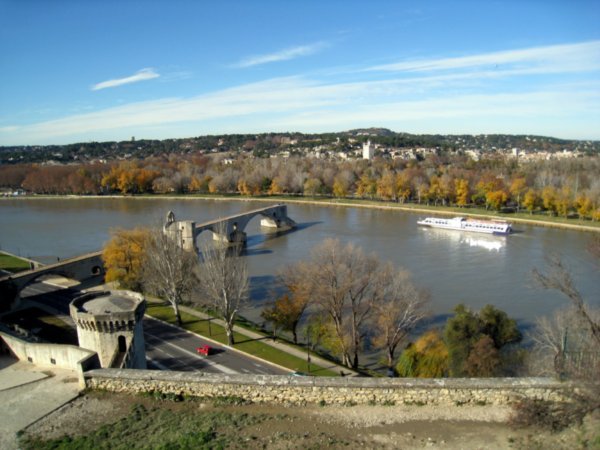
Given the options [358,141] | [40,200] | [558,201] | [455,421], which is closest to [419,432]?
[455,421]

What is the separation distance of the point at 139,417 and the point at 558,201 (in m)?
45.7

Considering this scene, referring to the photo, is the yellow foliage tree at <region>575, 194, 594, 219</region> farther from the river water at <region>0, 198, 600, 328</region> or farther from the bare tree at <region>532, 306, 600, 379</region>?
the bare tree at <region>532, 306, 600, 379</region>

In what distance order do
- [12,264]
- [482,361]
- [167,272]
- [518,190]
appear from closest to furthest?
1. [482,361]
2. [167,272]
3. [12,264]
4. [518,190]

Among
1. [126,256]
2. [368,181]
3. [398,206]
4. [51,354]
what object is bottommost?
[398,206]

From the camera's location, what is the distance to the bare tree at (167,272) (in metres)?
19.3

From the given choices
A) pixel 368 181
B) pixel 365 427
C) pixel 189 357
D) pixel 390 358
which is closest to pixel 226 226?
pixel 189 357

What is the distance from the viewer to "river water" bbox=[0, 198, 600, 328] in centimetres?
2241

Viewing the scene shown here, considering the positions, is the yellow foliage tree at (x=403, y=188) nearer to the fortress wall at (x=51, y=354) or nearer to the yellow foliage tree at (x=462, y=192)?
the yellow foliage tree at (x=462, y=192)

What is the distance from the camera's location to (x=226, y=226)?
120ft

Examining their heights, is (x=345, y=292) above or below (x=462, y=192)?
below

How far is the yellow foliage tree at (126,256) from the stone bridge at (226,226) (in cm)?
143

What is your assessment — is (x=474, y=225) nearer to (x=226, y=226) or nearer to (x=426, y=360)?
(x=226, y=226)

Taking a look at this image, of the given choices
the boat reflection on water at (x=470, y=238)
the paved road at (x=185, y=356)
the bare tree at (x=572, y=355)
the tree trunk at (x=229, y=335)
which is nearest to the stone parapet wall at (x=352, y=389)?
the bare tree at (x=572, y=355)

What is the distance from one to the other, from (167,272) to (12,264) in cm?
1435
